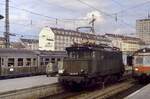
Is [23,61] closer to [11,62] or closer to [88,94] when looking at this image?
[11,62]

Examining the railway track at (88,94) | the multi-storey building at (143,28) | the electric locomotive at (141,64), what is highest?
the multi-storey building at (143,28)

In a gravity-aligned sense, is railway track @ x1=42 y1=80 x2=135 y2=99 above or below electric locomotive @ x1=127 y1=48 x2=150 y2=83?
below

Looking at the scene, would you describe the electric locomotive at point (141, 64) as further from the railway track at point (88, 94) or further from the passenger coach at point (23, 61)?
the passenger coach at point (23, 61)

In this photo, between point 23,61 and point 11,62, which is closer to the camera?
point 11,62

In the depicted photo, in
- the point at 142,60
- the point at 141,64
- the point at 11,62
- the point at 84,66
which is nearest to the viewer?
the point at 84,66

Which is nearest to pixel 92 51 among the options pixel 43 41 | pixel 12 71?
pixel 12 71

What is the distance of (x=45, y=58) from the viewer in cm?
4153

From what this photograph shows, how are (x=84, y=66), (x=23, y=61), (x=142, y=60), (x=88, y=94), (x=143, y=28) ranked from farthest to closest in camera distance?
(x=143, y=28)
(x=23, y=61)
(x=142, y=60)
(x=84, y=66)
(x=88, y=94)

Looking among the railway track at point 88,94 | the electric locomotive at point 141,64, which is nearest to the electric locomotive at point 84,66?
the railway track at point 88,94

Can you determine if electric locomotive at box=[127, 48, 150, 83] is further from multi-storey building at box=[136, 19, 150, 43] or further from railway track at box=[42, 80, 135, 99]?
multi-storey building at box=[136, 19, 150, 43]

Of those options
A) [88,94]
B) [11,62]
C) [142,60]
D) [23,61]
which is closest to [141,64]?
[142,60]

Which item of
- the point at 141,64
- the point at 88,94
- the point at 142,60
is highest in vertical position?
the point at 142,60

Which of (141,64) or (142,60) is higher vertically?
(142,60)

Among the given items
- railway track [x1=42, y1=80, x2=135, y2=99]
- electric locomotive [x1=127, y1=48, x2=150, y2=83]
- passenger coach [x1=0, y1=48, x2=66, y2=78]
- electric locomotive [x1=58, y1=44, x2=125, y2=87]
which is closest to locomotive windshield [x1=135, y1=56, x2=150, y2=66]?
electric locomotive [x1=127, y1=48, x2=150, y2=83]
